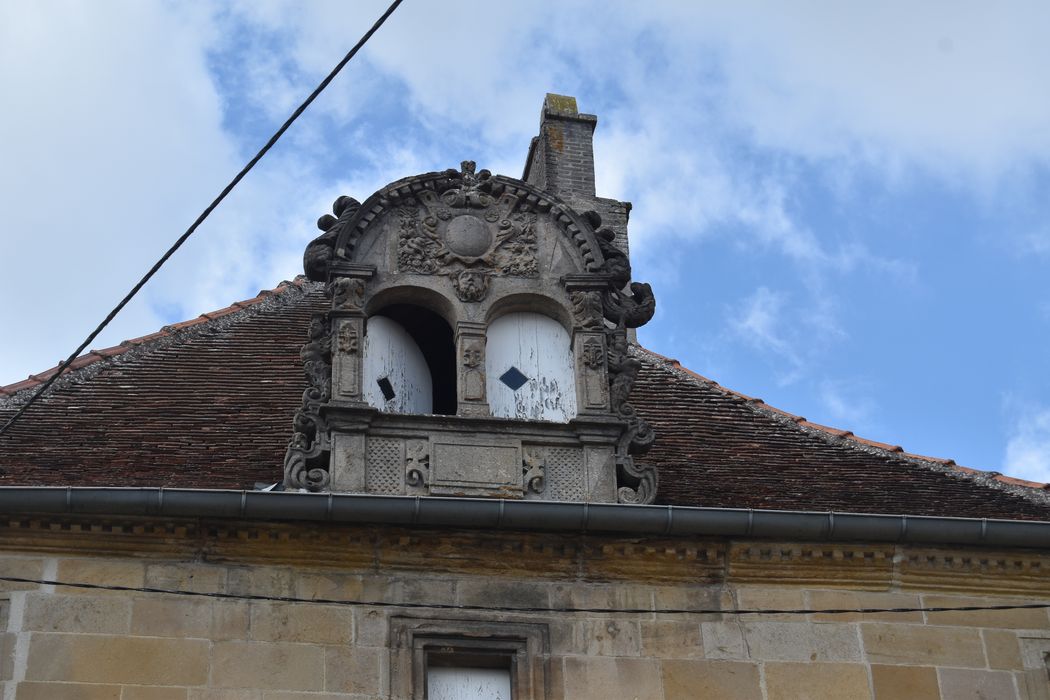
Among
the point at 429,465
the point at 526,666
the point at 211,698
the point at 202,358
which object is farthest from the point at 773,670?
the point at 202,358

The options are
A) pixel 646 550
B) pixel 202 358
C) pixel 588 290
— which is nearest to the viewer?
pixel 646 550

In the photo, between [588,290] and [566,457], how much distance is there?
1270 mm

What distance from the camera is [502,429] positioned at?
12109 millimetres

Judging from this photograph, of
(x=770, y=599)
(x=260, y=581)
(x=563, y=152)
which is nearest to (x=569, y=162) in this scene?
(x=563, y=152)

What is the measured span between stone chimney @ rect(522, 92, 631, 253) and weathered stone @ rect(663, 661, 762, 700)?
5.86m

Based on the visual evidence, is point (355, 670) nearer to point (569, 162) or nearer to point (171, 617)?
point (171, 617)

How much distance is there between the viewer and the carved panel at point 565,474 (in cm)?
1195

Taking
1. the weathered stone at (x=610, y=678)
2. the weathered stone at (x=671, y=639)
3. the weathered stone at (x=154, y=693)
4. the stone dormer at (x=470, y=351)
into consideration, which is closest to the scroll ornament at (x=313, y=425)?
the stone dormer at (x=470, y=351)

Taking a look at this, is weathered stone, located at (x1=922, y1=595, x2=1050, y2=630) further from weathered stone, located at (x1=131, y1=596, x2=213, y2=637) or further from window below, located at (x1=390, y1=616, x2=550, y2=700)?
weathered stone, located at (x1=131, y1=596, x2=213, y2=637)

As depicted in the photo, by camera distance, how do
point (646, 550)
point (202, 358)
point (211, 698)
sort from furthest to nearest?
point (202, 358) → point (646, 550) → point (211, 698)

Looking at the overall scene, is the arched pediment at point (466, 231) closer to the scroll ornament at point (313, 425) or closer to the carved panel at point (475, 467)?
the scroll ornament at point (313, 425)

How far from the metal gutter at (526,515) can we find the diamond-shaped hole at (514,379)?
1.24m

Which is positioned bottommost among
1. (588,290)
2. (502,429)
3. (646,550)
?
(646,550)

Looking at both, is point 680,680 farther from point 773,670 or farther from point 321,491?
point 321,491
